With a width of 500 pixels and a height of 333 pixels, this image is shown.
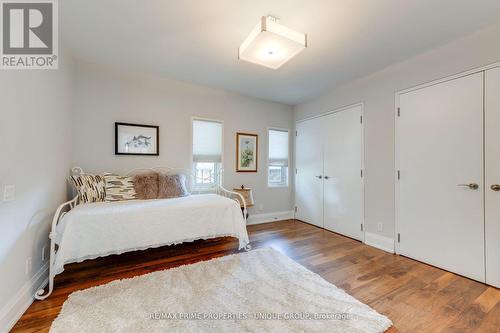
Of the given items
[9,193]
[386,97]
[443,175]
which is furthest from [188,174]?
[443,175]

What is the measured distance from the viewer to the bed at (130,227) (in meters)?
1.83

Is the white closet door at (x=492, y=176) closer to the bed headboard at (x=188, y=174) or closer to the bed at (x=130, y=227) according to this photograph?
the bed at (x=130, y=227)

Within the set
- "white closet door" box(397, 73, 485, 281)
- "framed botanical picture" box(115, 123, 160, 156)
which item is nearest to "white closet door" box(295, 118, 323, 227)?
"white closet door" box(397, 73, 485, 281)

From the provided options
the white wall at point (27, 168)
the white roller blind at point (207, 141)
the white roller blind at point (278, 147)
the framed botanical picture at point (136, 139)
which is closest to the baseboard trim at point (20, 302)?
the white wall at point (27, 168)

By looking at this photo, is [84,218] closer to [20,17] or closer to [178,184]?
[178,184]

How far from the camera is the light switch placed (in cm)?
140

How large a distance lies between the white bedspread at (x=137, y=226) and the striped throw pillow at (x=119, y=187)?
16cm

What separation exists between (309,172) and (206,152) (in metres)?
2.03

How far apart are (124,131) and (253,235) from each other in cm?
252

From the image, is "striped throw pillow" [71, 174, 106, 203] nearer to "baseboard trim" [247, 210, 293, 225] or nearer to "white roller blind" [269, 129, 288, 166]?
"baseboard trim" [247, 210, 293, 225]

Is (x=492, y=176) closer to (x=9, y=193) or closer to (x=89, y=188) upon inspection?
(x=9, y=193)

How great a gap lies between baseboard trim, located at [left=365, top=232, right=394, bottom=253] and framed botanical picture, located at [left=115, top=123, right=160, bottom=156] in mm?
3440

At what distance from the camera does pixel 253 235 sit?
3.33 metres

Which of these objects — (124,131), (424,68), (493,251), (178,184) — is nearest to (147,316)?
(178,184)
